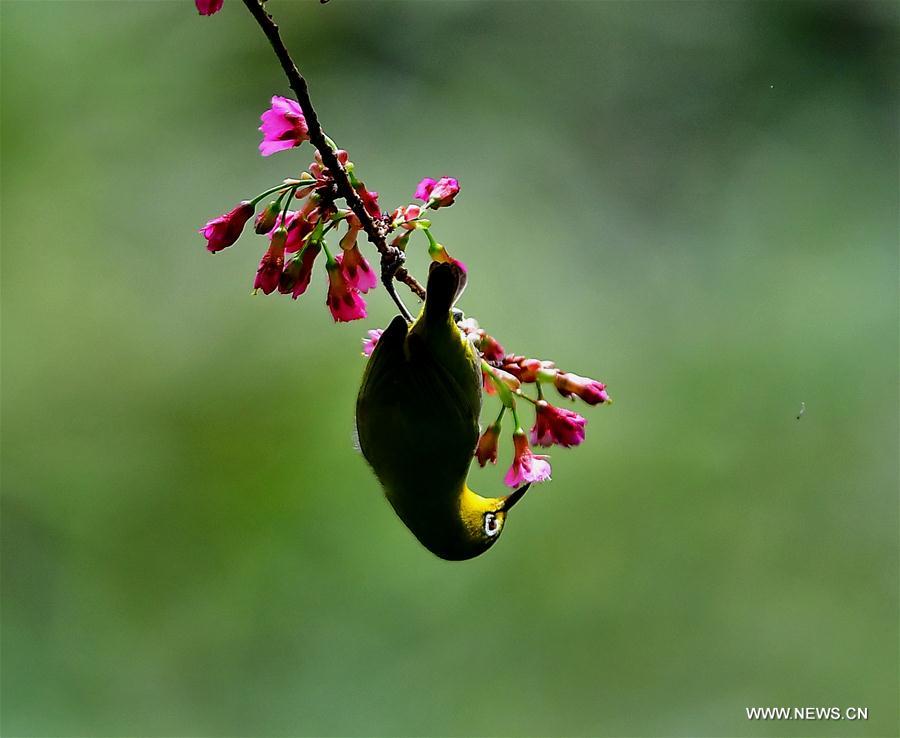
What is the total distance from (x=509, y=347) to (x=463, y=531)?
6128 mm

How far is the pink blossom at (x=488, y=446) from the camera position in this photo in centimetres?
198

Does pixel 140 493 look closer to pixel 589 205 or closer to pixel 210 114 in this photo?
pixel 210 114

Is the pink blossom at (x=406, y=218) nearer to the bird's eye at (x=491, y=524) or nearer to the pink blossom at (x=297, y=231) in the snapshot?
the pink blossom at (x=297, y=231)

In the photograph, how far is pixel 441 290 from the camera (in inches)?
68.8

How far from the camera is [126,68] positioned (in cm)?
1058

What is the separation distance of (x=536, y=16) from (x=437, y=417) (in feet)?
33.7

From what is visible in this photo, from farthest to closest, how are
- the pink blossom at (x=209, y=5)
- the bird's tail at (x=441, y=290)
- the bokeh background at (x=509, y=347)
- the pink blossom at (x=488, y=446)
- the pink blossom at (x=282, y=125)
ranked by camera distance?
the bokeh background at (x=509, y=347)
the pink blossom at (x=488, y=446)
the pink blossom at (x=282, y=125)
the bird's tail at (x=441, y=290)
the pink blossom at (x=209, y=5)

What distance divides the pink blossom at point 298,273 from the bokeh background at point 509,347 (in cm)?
538

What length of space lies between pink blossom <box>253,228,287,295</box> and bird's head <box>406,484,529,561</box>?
535 millimetres

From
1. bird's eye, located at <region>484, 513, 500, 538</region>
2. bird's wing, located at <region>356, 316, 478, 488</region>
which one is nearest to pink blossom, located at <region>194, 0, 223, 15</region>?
bird's wing, located at <region>356, 316, 478, 488</region>

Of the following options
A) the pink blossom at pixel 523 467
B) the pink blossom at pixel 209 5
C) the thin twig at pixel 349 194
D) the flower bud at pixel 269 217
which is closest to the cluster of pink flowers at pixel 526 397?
the pink blossom at pixel 523 467

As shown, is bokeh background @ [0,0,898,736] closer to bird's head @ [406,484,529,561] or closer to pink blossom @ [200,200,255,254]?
bird's head @ [406,484,529,561]

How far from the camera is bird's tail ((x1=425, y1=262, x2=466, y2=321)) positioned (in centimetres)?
174

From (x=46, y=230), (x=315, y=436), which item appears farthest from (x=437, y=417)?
(x=46, y=230)
